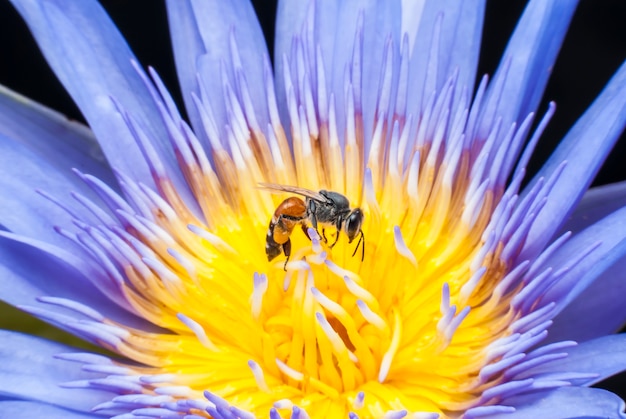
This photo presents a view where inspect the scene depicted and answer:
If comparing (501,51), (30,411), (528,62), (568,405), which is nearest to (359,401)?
(568,405)

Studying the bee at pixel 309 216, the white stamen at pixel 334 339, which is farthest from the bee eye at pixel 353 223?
the white stamen at pixel 334 339

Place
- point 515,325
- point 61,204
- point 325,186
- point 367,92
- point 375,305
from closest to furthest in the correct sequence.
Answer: point 515,325, point 61,204, point 375,305, point 367,92, point 325,186

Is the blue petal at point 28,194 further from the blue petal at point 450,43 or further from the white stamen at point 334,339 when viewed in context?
the blue petal at point 450,43

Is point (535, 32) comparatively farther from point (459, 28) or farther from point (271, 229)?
point (271, 229)

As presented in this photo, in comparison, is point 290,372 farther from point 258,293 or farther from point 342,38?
point 342,38

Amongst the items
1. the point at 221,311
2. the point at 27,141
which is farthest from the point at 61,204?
the point at 221,311

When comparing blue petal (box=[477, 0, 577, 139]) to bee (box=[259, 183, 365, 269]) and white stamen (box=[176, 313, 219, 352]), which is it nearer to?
bee (box=[259, 183, 365, 269])

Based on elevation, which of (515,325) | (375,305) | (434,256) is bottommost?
(515,325)

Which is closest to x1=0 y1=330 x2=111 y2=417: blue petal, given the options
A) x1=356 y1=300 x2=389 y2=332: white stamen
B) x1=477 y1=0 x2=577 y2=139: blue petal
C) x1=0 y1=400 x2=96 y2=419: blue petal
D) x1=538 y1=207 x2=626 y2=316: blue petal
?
x1=0 y1=400 x2=96 y2=419: blue petal

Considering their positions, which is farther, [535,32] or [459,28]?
[459,28]
